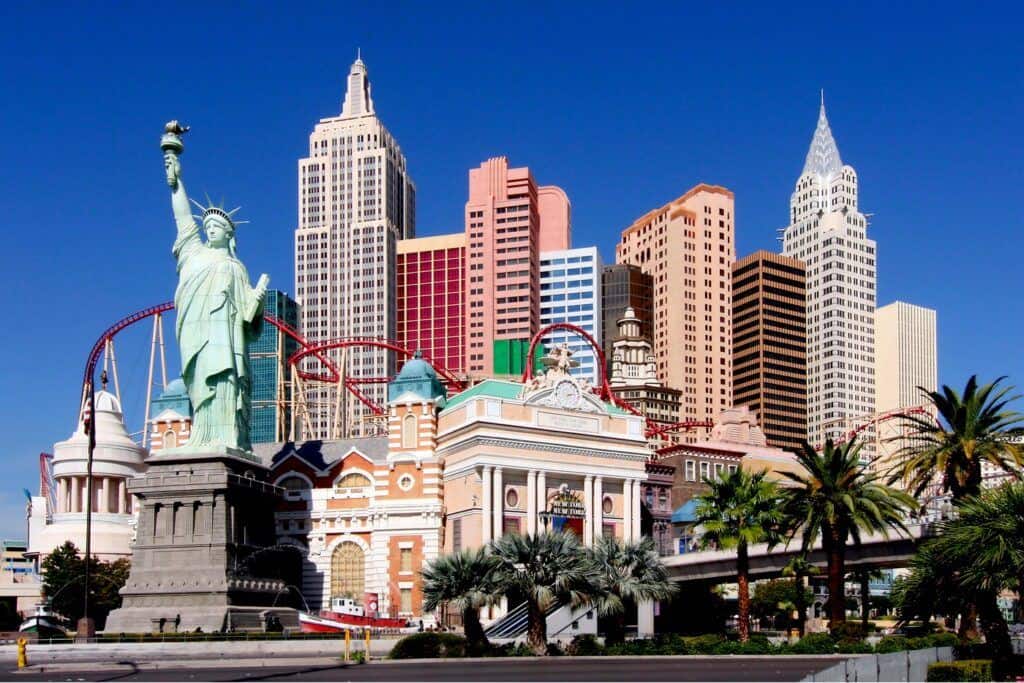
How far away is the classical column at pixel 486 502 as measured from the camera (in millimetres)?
81875

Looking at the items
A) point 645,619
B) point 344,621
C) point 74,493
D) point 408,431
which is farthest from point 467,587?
point 74,493

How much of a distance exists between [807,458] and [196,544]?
38419 mm

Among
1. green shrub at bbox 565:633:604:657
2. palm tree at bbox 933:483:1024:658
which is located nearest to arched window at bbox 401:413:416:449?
green shrub at bbox 565:633:604:657

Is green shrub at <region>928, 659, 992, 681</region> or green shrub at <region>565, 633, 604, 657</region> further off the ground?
green shrub at <region>928, 659, 992, 681</region>

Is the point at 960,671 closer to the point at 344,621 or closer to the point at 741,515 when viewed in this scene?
A: the point at 741,515

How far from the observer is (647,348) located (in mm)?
197750

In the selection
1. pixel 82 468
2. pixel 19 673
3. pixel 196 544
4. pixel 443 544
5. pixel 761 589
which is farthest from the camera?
pixel 761 589

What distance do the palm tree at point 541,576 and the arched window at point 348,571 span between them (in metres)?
37.4

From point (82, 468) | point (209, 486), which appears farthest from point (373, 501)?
point (82, 468)

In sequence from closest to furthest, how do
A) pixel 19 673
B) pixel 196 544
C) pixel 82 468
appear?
pixel 19 673 < pixel 196 544 < pixel 82 468

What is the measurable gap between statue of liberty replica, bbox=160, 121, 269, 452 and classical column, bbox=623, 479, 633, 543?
85.0 ft

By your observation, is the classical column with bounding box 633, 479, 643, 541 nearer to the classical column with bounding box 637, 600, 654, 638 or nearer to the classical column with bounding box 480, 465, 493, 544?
the classical column with bounding box 637, 600, 654, 638

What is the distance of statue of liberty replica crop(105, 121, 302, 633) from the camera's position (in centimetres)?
7694

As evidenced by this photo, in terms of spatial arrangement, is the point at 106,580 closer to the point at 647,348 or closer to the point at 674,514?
the point at 674,514
